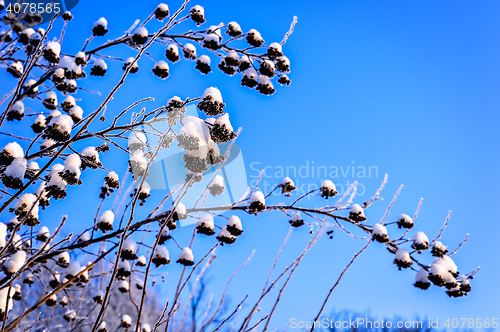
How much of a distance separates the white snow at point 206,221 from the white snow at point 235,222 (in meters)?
0.16

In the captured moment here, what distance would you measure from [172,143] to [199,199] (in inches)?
26.5

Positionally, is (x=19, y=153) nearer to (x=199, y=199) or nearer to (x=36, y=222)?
(x=36, y=222)

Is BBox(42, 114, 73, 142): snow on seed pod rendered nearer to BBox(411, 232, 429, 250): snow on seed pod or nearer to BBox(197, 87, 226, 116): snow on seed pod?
BBox(197, 87, 226, 116): snow on seed pod

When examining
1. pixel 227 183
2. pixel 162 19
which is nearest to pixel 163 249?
pixel 227 183

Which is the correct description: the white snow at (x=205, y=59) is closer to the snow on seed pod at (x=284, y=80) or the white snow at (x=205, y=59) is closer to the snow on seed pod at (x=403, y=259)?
the snow on seed pod at (x=284, y=80)

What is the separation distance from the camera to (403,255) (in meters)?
2.94

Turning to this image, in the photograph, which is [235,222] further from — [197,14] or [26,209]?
[197,14]

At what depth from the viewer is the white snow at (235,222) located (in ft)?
9.30

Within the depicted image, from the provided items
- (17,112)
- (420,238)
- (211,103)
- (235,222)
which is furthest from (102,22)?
(420,238)

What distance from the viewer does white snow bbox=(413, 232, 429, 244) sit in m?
2.98

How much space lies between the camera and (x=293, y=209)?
9.53 feet

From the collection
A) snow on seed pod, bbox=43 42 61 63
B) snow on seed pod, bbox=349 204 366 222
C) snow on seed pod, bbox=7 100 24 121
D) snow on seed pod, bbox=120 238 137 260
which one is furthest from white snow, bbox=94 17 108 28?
snow on seed pod, bbox=349 204 366 222

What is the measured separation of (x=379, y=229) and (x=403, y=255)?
32 cm

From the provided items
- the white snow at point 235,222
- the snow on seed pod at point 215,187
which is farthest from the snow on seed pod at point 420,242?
the snow on seed pod at point 215,187
